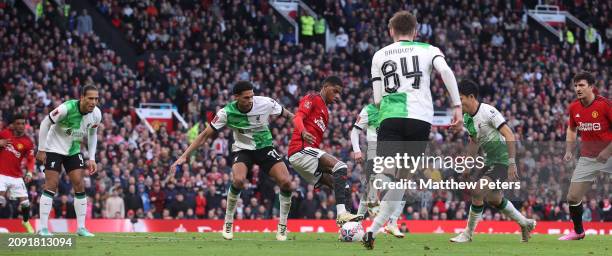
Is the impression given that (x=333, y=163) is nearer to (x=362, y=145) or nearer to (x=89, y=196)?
(x=89, y=196)

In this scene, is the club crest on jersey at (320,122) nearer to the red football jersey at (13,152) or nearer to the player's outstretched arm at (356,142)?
the player's outstretched arm at (356,142)

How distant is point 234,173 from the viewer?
55.5 ft

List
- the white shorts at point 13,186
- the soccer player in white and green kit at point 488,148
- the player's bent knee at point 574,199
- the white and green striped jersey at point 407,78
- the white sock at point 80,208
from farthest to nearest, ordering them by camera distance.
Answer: the white shorts at point 13,186
the white sock at point 80,208
the player's bent knee at point 574,199
the soccer player in white and green kit at point 488,148
the white and green striped jersey at point 407,78

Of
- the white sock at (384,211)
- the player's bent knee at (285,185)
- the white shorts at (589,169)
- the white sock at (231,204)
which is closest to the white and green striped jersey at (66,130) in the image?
the white sock at (231,204)

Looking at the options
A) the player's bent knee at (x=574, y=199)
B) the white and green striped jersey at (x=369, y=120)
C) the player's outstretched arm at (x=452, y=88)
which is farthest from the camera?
the white and green striped jersey at (x=369, y=120)

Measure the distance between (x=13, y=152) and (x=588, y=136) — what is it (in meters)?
10.8

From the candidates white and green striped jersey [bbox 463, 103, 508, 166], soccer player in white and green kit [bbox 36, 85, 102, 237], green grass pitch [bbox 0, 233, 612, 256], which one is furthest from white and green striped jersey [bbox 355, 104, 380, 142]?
soccer player in white and green kit [bbox 36, 85, 102, 237]

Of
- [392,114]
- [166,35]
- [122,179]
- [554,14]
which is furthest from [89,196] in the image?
[554,14]

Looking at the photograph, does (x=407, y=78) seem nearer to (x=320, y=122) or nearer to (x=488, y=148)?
(x=488, y=148)

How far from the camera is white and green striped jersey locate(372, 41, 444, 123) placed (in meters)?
12.8

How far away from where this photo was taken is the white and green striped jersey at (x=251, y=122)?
16.9 meters

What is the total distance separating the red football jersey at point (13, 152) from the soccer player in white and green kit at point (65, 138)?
3.25m

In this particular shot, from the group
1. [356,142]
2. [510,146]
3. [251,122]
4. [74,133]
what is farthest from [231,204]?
[510,146]

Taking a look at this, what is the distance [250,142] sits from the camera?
56.0 ft
